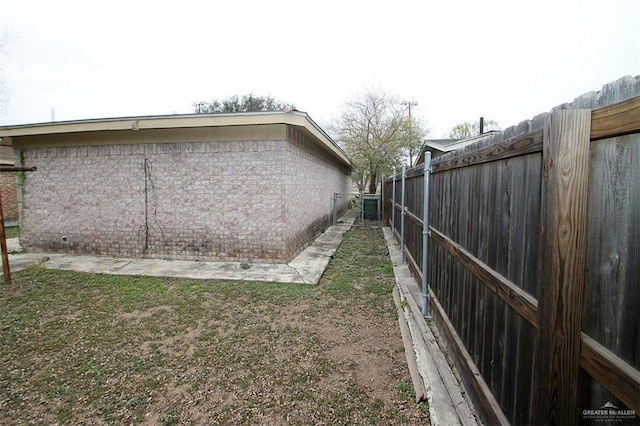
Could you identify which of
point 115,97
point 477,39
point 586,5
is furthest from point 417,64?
point 115,97

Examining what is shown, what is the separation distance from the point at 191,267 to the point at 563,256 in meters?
6.32

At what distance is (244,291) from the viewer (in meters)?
4.89

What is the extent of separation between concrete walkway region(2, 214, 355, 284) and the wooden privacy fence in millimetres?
3693

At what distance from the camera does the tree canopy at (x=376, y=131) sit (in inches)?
891

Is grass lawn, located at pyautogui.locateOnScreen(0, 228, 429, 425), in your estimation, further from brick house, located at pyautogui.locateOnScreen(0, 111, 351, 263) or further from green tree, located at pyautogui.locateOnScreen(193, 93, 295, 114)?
green tree, located at pyautogui.locateOnScreen(193, 93, 295, 114)

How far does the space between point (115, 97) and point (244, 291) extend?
98.8 ft

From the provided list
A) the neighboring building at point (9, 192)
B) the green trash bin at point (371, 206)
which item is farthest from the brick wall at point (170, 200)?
the green trash bin at point (371, 206)

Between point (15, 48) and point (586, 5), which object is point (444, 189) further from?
point (15, 48)

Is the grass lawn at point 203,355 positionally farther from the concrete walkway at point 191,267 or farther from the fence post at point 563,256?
the fence post at point 563,256

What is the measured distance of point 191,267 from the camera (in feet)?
20.4

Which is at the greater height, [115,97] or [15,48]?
[115,97]

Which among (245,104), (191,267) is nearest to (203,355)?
(191,267)

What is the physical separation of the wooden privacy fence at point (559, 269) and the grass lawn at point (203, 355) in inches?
38.7

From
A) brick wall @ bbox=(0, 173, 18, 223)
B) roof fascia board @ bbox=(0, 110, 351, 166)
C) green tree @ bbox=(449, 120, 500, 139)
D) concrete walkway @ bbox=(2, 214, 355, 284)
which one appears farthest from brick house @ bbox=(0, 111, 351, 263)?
green tree @ bbox=(449, 120, 500, 139)
